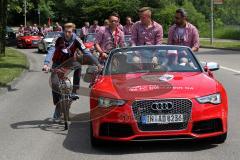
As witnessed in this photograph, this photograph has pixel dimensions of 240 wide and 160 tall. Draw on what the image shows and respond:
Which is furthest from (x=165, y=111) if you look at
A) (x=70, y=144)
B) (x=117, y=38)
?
(x=117, y=38)

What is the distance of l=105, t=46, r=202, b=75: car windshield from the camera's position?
29.3 ft

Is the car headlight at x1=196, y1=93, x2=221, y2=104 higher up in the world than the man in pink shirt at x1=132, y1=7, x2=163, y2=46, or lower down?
lower down

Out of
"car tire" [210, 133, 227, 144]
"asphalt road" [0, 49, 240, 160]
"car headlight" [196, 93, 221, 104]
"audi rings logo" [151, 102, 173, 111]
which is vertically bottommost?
"asphalt road" [0, 49, 240, 160]

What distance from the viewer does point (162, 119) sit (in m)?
7.56

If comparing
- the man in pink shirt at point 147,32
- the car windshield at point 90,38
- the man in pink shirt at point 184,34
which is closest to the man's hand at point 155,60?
the man in pink shirt at point 184,34

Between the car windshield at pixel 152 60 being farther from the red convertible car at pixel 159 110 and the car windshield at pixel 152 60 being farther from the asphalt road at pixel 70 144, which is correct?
the asphalt road at pixel 70 144

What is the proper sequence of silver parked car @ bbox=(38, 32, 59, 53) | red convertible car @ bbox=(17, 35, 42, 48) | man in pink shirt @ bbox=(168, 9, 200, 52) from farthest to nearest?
1. red convertible car @ bbox=(17, 35, 42, 48)
2. silver parked car @ bbox=(38, 32, 59, 53)
3. man in pink shirt @ bbox=(168, 9, 200, 52)

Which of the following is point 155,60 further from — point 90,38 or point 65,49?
point 90,38

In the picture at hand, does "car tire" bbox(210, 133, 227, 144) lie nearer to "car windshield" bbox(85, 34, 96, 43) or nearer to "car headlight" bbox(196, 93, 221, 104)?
"car headlight" bbox(196, 93, 221, 104)

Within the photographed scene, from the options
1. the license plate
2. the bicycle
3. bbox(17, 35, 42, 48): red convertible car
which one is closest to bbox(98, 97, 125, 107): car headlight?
the license plate

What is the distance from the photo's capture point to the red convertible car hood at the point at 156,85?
25.1 ft

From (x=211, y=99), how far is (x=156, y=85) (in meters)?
0.74

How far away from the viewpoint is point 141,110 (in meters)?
7.57

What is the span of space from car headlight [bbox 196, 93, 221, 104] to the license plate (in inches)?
13.2
